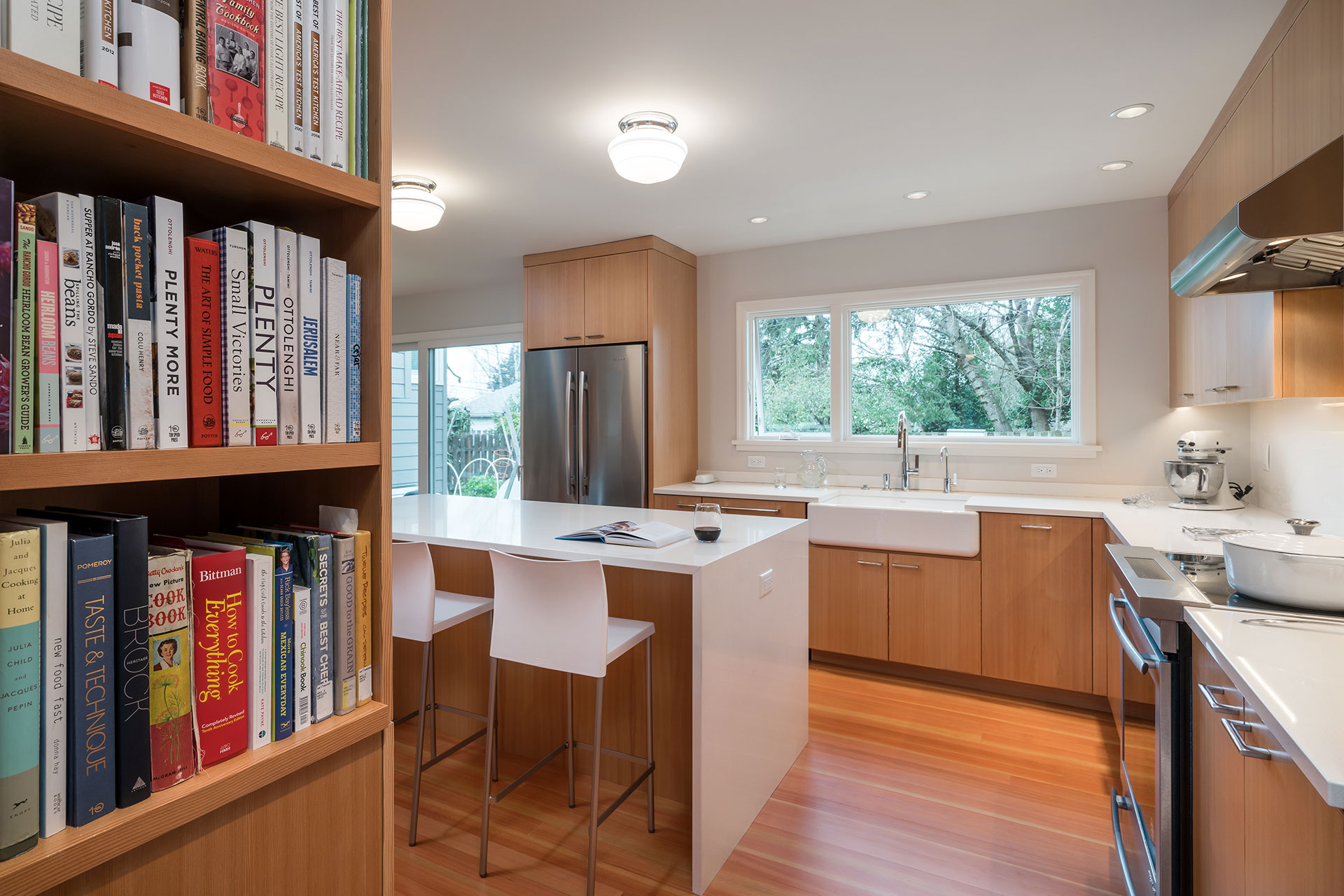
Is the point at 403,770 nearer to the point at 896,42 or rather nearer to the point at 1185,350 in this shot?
the point at 896,42

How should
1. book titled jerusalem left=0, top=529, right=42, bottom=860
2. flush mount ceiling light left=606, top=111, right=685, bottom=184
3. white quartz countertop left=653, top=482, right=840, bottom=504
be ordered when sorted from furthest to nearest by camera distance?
white quartz countertop left=653, top=482, right=840, bottom=504
flush mount ceiling light left=606, top=111, right=685, bottom=184
book titled jerusalem left=0, top=529, right=42, bottom=860

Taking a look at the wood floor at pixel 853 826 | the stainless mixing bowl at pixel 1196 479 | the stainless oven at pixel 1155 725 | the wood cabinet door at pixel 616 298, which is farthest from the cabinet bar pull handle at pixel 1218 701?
the wood cabinet door at pixel 616 298

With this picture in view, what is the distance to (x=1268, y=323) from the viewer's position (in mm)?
2137

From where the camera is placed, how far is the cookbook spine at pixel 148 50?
0.63m

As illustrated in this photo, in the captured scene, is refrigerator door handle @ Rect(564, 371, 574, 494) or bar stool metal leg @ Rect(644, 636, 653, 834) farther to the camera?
refrigerator door handle @ Rect(564, 371, 574, 494)

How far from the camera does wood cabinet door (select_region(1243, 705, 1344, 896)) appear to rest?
0.82 m

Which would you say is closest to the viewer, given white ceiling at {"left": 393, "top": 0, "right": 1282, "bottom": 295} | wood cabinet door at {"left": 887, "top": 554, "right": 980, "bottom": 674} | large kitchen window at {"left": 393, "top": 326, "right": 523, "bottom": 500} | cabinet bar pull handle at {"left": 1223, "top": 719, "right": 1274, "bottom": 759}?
cabinet bar pull handle at {"left": 1223, "top": 719, "right": 1274, "bottom": 759}

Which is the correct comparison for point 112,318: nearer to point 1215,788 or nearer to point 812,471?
point 1215,788

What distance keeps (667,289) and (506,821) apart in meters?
3.14

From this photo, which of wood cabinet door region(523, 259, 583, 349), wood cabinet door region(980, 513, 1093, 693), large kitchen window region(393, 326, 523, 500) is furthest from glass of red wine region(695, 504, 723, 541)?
large kitchen window region(393, 326, 523, 500)

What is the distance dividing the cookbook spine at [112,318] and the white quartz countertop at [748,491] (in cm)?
326

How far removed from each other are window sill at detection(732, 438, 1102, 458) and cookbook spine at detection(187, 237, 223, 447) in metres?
3.80

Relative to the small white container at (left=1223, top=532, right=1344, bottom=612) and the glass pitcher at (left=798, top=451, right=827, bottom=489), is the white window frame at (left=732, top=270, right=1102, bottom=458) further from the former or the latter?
the small white container at (left=1223, top=532, right=1344, bottom=612)

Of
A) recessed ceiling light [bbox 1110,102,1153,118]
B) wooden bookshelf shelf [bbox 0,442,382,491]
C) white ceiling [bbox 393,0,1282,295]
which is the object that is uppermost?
white ceiling [bbox 393,0,1282,295]
